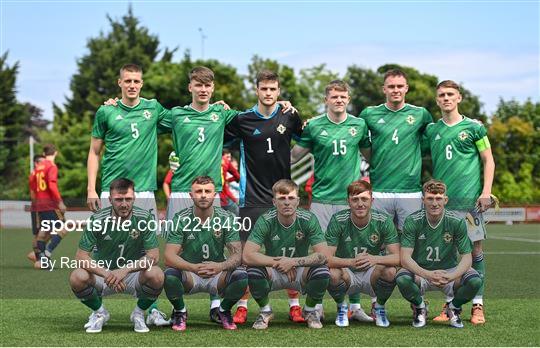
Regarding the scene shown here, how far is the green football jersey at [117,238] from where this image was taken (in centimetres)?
693

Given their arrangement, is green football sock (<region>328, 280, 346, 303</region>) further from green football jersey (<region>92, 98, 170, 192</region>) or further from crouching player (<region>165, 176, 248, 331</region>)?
green football jersey (<region>92, 98, 170, 192</region>)

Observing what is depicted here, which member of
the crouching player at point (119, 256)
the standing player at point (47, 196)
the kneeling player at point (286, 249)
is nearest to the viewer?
the crouching player at point (119, 256)

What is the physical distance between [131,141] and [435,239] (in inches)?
109

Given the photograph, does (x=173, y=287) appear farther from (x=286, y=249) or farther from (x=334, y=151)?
(x=334, y=151)

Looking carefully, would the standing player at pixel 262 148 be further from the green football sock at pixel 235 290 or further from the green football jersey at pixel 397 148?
the green football jersey at pixel 397 148

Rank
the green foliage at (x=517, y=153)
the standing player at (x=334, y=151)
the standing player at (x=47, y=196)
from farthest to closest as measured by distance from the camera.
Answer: the green foliage at (x=517, y=153) → the standing player at (x=47, y=196) → the standing player at (x=334, y=151)

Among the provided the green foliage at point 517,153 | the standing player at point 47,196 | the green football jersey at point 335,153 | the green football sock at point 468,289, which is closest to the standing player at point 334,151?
the green football jersey at point 335,153

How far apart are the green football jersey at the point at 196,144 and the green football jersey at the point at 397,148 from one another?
1.38 meters

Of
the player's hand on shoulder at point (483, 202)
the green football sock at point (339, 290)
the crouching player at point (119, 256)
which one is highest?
the player's hand on shoulder at point (483, 202)

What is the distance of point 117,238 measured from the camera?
6980mm

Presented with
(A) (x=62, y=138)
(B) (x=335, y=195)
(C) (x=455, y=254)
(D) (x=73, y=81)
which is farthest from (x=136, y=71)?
(D) (x=73, y=81)

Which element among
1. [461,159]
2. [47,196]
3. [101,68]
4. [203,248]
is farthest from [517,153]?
[203,248]

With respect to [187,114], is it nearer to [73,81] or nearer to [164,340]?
[164,340]

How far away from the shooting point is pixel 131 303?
9.10 metres
